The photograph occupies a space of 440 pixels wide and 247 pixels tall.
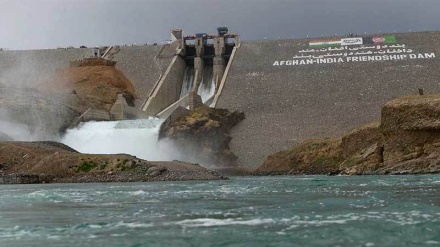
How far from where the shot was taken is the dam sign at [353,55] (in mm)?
67250

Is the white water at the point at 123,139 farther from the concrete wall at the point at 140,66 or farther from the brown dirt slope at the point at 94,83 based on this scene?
the concrete wall at the point at 140,66

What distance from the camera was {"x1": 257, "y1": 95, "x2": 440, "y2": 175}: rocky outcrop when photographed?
3778 centimetres

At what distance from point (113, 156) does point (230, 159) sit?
1593 centimetres

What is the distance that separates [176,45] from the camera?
7906cm

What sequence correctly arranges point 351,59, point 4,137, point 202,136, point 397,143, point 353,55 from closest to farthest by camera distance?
point 397,143 → point 4,137 → point 202,136 → point 351,59 → point 353,55

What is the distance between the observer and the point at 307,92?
6162 centimetres

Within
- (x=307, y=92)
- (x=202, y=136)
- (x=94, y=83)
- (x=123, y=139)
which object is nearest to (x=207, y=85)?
(x=94, y=83)

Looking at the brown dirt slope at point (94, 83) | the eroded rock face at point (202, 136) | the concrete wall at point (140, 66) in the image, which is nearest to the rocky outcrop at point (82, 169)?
the eroded rock face at point (202, 136)

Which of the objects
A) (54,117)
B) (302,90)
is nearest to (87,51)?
(54,117)

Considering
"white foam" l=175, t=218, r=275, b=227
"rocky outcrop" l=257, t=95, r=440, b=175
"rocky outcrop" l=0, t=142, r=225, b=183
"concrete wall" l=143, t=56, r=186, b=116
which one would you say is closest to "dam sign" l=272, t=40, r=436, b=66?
"concrete wall" l=143, t=56, r=186, b=116

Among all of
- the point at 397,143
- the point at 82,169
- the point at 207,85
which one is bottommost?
the point at 82,169

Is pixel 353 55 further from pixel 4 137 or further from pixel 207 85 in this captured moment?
pixel 4 137

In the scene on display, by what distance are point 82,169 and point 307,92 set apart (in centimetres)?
3010

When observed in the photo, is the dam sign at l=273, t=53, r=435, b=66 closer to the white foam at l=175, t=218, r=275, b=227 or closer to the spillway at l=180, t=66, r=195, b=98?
the spillway at l=180, t=66, r=195, b=98
